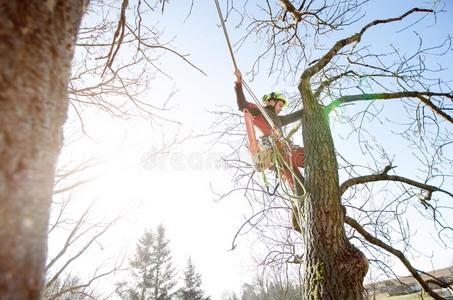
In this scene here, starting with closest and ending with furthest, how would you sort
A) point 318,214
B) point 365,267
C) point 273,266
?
1. point 365,267
2. point 318,214
3. point 273,266

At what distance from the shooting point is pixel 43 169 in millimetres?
469

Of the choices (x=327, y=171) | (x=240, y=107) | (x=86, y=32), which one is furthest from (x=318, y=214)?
(x=86, y=32)

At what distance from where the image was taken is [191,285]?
30500mm

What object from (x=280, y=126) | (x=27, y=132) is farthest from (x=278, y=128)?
(x=27, y=132)

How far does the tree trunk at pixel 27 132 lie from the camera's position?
0.38 metres

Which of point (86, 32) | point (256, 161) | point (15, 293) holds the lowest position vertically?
point (15, 293)

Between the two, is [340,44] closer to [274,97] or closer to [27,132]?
[274,97]

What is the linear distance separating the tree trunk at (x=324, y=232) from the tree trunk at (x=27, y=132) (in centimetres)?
234

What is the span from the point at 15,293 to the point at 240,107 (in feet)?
12.5

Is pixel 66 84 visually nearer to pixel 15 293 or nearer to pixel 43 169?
pixel 43 169

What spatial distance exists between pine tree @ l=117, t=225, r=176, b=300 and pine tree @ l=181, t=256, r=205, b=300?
8.28ft

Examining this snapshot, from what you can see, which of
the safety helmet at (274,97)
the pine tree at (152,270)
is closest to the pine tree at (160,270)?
the pine tree at (152,270)

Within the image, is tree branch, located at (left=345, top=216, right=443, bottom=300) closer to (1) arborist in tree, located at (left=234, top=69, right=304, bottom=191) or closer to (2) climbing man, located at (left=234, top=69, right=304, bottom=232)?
(2) climbing man, located at (left=234, top=69, right=304, bottom=232)

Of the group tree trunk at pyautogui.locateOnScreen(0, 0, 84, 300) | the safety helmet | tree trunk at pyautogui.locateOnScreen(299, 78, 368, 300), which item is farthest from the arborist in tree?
tree trunk at pyautogui.locateOnScreen(0, 0, 84, 300)
